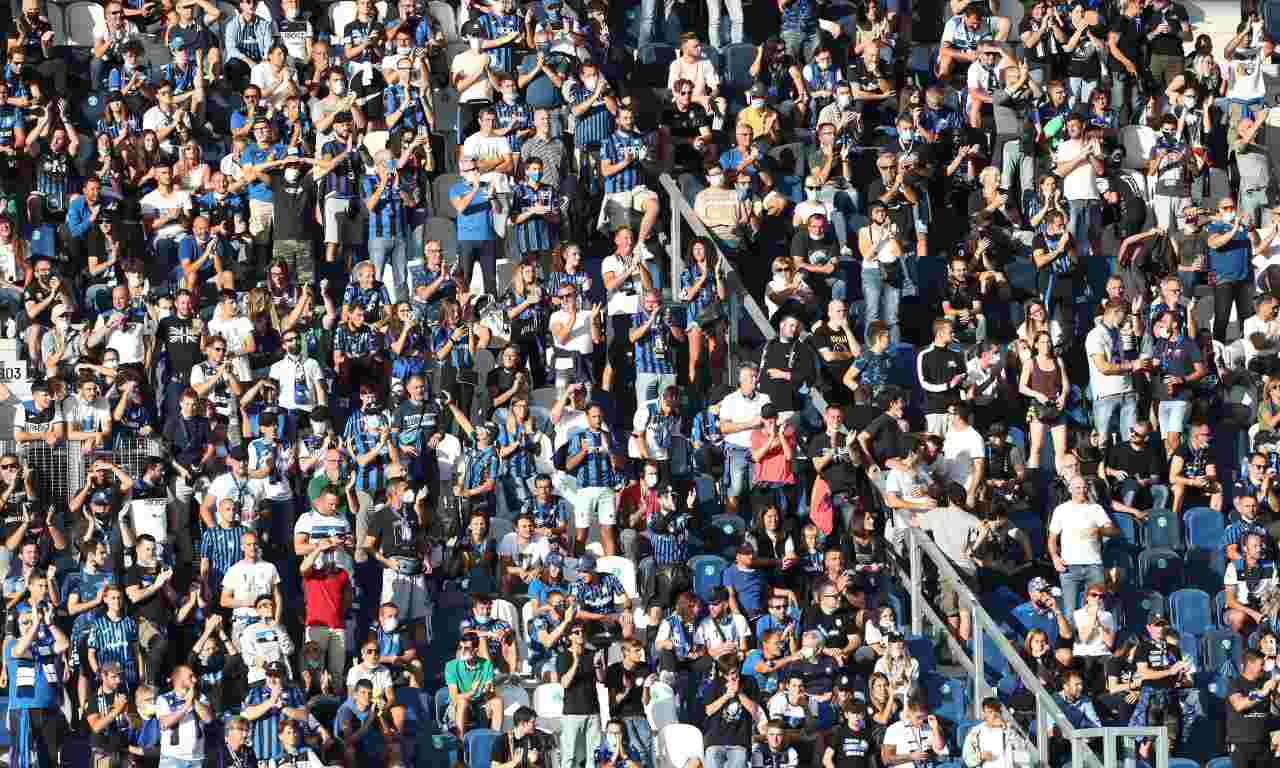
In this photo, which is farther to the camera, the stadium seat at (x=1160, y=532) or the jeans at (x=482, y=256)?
the jeans at (x=482, y=256)

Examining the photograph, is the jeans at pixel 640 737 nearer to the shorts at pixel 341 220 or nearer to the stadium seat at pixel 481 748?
the stadium seat at pixel 481 748

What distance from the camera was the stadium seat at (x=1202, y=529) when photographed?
78.0 feet

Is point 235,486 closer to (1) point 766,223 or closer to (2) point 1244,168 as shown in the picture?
(1) point 766,223

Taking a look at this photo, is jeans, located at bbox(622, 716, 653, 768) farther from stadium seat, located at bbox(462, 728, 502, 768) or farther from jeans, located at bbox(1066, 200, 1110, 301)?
jeans, located at bbox(1066, 200, 1110, 301)

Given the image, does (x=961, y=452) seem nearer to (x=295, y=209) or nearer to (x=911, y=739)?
(x=911, y=739)

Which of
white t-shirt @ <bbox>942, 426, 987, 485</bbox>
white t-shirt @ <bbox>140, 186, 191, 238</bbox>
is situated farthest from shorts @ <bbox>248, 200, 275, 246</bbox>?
white t-shirt @ <bbox>942, 426, 987, 485</bbox>

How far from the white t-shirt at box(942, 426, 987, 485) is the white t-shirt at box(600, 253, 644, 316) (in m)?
2.42

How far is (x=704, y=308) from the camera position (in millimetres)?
24312

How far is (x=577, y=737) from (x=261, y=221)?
5.73 meters

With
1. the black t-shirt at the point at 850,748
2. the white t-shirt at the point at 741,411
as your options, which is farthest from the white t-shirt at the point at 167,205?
the black t-shirt at the point at 850,748

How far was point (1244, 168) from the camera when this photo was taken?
88.6 ft

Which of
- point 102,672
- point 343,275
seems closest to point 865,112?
point 343,275

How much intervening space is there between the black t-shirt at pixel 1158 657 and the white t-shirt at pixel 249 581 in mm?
5611

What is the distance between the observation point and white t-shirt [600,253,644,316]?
2419 cm
